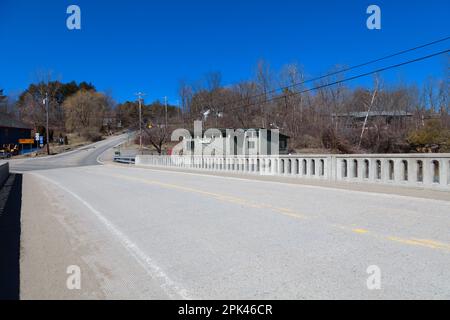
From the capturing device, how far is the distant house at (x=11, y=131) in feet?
256

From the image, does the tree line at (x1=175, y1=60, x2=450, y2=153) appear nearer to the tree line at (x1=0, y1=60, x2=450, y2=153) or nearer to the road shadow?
the tree line at (x1=0, y1=60, x2=450, y2=153)

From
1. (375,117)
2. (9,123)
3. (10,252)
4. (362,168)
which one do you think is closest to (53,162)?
(9,123)

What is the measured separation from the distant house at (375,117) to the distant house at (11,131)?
64997 millimetres

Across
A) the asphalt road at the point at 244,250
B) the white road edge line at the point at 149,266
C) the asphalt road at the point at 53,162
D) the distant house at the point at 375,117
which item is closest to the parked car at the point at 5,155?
the asphalt road at the point at 53,162

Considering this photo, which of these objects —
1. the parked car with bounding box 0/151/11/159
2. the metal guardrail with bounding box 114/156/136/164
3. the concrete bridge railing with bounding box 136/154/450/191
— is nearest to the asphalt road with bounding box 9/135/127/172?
the metal guardrail with bounding box 114/156/136/164

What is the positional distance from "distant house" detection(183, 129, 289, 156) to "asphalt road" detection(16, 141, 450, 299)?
3137cm

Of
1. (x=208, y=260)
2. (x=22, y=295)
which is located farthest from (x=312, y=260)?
(x=22, y=295)

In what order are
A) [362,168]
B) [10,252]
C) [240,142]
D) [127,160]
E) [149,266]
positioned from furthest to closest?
[127,160], [240,142], [362,168], [10,252], [149,266]

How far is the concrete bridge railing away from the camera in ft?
38.0

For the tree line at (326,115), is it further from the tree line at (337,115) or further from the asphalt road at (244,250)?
the asphalt road at (244,250)

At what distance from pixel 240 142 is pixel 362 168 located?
2914 centimetres

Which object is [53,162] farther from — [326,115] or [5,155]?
[326,115]

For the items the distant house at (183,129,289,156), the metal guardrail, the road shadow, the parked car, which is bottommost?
the road shadow

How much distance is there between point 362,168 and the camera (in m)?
14.2
